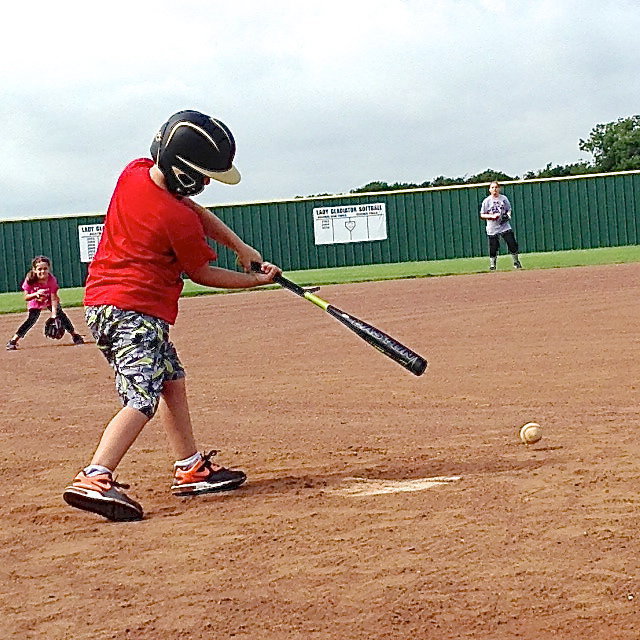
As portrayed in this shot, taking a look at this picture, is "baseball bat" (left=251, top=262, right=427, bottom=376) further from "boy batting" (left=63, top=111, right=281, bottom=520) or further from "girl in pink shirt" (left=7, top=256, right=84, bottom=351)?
"girl in pink shirt" (left=7, top=256, right=84, bottom=351)

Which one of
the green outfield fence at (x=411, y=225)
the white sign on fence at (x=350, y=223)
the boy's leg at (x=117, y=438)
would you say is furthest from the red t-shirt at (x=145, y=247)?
the white sign on fence at (x=350, y=223)

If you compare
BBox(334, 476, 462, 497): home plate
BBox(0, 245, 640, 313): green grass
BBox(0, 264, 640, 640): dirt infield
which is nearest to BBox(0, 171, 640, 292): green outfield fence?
BBox(0, 245, 640, 313): green grass

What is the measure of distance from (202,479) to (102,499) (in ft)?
2.37

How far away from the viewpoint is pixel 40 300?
1620cm

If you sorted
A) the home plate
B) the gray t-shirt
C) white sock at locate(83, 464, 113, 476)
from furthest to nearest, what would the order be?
the gray t-shirt < the home plate < white sock at locate(83, 464, 113, 476)

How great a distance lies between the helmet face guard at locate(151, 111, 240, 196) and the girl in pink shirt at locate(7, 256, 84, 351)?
32.0 ft

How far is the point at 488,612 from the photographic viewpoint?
13.0 ft

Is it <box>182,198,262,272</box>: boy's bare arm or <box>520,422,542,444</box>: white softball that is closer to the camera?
<box>182,198,262,272</box>: boy's bare arm

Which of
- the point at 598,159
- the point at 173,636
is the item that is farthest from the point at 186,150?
the point at 598,159

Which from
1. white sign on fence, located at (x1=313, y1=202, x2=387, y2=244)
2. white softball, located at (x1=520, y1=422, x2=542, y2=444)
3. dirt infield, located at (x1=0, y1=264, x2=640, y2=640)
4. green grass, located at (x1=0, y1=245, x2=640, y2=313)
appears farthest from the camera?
white sign on fence, located at (x1=313, y1=202, x2=387, y2=244)

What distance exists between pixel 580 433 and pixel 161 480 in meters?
2.42

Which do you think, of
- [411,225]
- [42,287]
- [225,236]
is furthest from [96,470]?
A: [411,225]

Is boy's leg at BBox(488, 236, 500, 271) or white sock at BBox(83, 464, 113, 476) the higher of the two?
boy's leg at BBox(488, 236, 500, 271)

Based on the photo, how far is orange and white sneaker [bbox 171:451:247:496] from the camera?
6.06 metres
